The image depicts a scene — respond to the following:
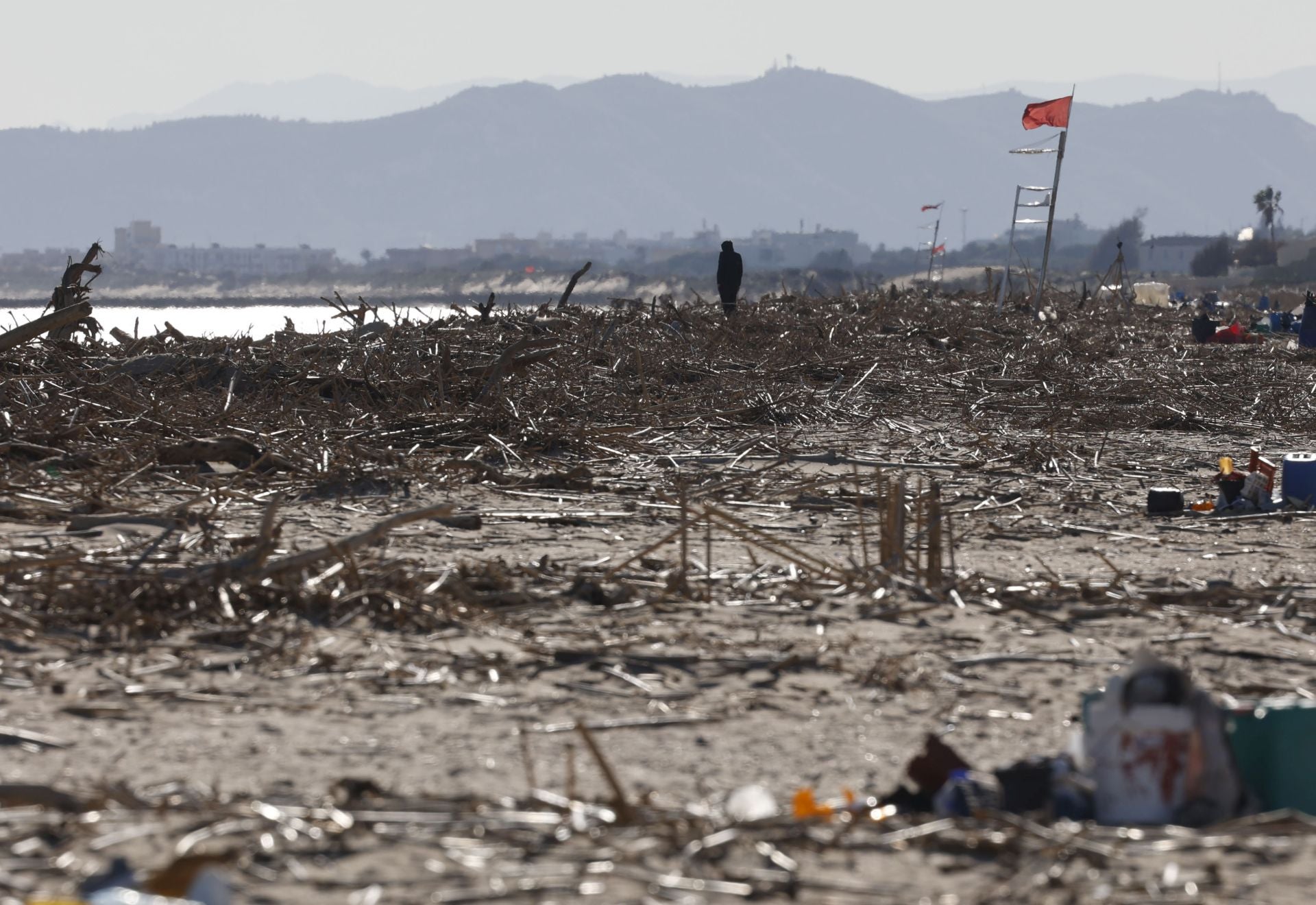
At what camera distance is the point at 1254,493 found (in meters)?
6.97

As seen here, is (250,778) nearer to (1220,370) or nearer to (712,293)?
(1220,370)

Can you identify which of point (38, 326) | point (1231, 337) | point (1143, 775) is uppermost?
point (1231, 337)

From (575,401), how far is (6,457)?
158 inches

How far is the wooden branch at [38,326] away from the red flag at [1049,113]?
1646cm

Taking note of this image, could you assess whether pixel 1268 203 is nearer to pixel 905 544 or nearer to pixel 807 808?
pixel 905 544

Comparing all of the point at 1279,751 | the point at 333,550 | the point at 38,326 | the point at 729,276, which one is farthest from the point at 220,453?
the point at 729,276

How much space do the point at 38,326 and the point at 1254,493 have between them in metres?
7.28

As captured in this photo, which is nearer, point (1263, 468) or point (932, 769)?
point (932, 769)

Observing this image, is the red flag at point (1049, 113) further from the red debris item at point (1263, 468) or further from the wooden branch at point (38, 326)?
the wooden branch at point (38, 326)

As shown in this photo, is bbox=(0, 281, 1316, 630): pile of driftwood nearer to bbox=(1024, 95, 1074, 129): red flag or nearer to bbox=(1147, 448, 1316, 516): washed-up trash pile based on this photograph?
bbox=(1147, 448, 1316, 516): washed-up trash pile

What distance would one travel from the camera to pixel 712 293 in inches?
4889

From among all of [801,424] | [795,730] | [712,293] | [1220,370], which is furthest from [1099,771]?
[712,293]

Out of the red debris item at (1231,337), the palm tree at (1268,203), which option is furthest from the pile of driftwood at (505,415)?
the palm tree at (1268,203)

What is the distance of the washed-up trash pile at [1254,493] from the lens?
22.8 ft
